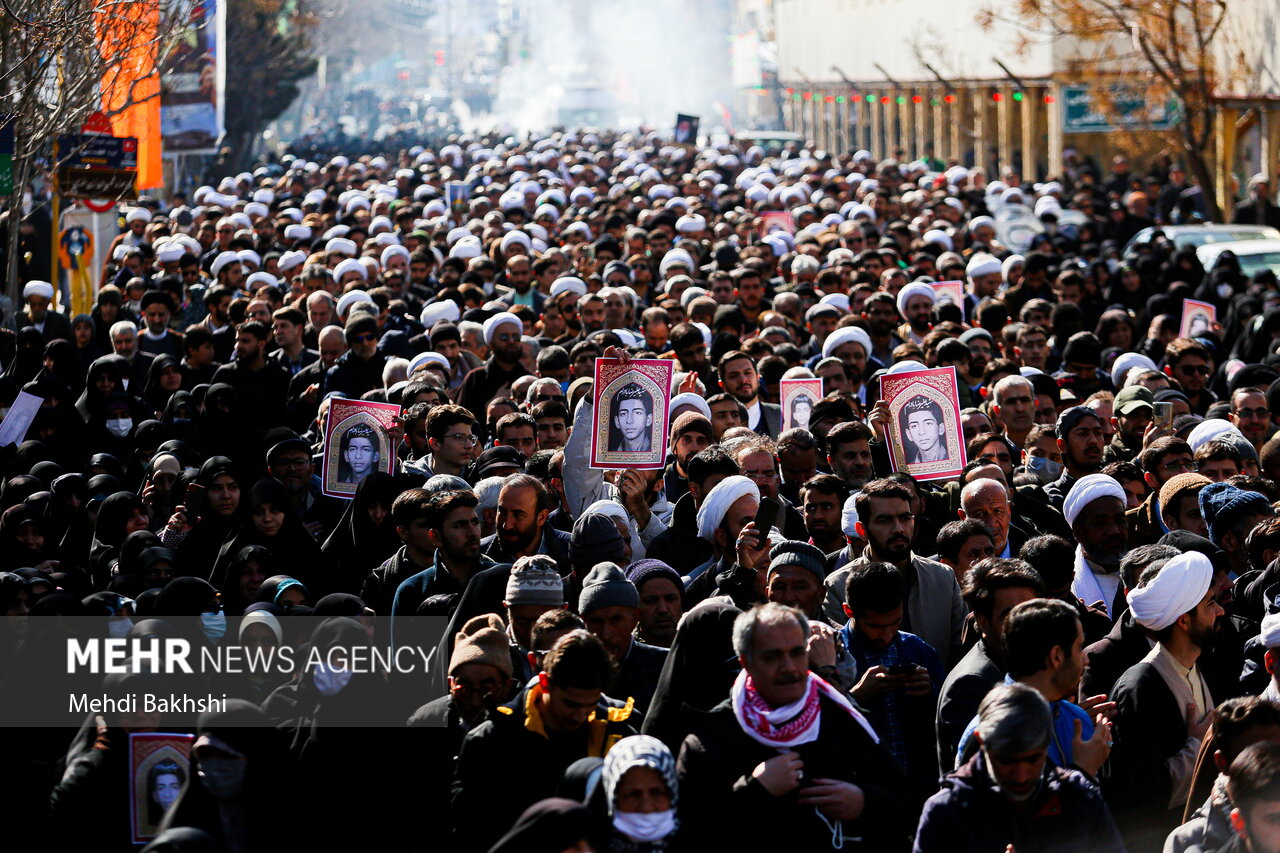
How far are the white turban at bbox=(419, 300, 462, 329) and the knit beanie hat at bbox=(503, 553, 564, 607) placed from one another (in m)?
8.32

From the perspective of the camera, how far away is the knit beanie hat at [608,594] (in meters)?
6.18

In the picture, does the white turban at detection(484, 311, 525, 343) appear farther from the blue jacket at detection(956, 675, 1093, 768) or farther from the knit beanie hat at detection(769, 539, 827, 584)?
the blue jacket at detection(956, 675, 1093, 768)

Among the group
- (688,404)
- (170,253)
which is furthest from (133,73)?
(688,404)

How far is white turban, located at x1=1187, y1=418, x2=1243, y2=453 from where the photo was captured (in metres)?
9.10

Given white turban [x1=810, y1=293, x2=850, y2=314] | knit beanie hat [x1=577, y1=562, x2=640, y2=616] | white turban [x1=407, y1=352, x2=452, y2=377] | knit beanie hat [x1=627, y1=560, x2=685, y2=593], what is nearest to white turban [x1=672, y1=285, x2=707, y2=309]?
white turban [x1=810, y1=293, x2=850, y2=314]

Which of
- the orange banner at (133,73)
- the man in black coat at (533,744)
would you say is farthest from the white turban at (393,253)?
the man in black coat at (533,744)

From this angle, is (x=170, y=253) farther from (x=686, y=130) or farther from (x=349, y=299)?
(x=686, y=130)

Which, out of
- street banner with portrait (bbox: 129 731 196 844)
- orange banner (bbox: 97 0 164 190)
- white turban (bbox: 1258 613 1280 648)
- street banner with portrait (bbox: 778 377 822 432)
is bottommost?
street banner with portrait (bbox: 129 731 196 844)

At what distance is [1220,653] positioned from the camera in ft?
20.5

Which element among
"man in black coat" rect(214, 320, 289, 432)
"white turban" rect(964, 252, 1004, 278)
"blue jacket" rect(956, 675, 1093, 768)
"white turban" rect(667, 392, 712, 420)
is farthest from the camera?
"white turban" rect(964, 252, 1004, 278)

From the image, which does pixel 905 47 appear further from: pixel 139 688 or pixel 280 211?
pixel 139 688

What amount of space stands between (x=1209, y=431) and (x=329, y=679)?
16.7 feet

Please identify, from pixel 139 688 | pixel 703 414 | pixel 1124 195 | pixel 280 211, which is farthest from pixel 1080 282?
pixel 1124 195

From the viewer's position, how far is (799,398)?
1053 centimetres
